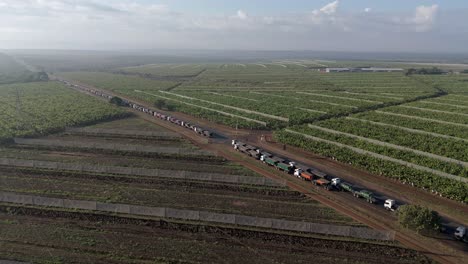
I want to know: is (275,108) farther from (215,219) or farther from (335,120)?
(215,219)

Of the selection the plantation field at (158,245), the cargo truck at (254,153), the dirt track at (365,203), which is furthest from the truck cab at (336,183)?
the cargo truck at (254,153)

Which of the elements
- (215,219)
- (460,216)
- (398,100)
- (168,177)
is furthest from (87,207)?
(398,100)

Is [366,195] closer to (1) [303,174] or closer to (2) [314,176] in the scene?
(2) [314,176]

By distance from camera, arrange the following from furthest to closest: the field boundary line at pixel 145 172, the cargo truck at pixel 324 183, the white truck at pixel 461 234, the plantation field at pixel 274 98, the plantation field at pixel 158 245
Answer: the plantation field at pixel 274 98 → the field boundary line at pixel 145 172 → the cargo truck at pixel 324 183 → the white truck at pixel 461 234 → the plantation field at pixel 158 245

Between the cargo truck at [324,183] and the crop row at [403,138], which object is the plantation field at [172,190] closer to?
the cargo truck at [324,183]

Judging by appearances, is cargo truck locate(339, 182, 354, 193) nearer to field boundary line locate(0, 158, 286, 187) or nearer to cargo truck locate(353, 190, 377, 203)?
cargo truck locate(353, 190, 377, 203)
